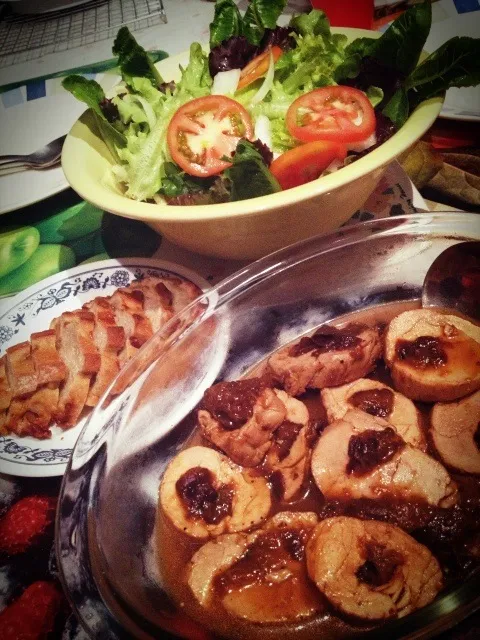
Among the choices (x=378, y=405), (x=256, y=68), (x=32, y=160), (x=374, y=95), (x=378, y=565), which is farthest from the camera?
(x=32, y=160)

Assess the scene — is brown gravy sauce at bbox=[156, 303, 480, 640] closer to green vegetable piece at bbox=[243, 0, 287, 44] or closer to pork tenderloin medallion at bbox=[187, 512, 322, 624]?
pork tenderloin medallion at bbox=[187, 512, 322, 624]

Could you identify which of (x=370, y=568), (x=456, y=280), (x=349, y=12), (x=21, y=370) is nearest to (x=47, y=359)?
(x=21, y=370)

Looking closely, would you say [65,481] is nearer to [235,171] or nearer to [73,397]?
[73,397]

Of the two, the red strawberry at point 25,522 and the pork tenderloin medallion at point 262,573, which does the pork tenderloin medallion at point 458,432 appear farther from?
the red strawberry at point 25,522

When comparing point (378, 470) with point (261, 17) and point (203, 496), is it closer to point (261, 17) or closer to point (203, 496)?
point (203, 496)

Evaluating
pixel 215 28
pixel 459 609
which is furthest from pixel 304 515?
pixel 215 28

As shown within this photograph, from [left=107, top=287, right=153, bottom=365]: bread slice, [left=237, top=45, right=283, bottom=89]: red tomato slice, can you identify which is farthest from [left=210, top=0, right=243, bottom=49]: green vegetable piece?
[left=107, top=287, right=153, bottom=365]: bread slice
